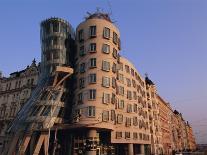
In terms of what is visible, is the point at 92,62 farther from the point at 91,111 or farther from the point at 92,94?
the point at 91,111

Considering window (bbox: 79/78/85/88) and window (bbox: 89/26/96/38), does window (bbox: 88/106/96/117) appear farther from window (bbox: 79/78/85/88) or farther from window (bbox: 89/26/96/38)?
window (bbox: 89/26/96/38)

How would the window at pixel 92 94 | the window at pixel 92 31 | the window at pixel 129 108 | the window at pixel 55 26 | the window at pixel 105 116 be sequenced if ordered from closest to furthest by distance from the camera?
the window at pixel 105 116 → the window at pixel 92 94 → the window at pixel 92 31 → the window at pixel 55 26 → the window at pixel 129 108

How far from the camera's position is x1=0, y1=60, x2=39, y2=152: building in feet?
265

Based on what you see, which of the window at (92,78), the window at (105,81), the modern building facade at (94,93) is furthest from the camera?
the window at (105,81)

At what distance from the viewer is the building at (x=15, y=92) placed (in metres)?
80.6

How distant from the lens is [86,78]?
6103 centimetres

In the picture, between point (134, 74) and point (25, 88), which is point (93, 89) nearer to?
point (134, 74)

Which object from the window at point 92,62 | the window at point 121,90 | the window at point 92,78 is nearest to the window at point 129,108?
the window at point 121,90

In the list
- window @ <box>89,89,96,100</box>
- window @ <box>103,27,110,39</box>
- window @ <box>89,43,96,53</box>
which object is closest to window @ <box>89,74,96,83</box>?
window @ <box>89,89,96,100</box>

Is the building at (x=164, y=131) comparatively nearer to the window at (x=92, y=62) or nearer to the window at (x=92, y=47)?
the window at (x=92, y=62)

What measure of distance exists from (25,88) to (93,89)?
104ft

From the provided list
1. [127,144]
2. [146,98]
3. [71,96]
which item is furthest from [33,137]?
[146,98]

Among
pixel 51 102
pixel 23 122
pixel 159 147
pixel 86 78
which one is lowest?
pixel 159 147

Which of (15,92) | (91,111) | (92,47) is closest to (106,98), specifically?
(91,111)
